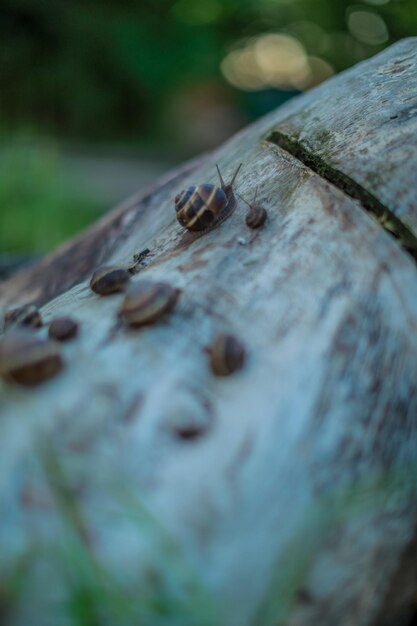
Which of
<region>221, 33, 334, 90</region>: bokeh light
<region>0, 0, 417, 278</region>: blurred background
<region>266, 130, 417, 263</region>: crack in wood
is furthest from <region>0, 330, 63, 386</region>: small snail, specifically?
<region>221, 33, 334, 90</region>: bokeh light

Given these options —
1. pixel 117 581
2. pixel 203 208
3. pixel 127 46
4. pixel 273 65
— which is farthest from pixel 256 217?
pixel 273 65

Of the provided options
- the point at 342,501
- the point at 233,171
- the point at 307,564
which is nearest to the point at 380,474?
the point at 342,501

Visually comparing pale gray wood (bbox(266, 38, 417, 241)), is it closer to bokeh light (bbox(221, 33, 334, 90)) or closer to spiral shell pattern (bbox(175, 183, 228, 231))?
spiral shell pattern (bbox(175, 183, 228, 231))

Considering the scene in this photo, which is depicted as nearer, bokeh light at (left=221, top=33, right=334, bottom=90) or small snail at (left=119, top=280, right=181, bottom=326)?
small snail at (left=119, top=280, right=181, bottom=326)

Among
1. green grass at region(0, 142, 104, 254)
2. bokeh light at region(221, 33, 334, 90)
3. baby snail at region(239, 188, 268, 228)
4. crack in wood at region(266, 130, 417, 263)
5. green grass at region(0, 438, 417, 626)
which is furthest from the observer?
bokeh light at region(221, 33, 334, 90)

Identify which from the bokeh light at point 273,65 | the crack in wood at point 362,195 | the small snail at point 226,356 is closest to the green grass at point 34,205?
the crack in wood at point 362,195

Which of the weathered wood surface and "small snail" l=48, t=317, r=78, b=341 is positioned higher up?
"small snail" l=48, t=317, r=78, b=341

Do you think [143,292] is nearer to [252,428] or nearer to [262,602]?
[252,428]
